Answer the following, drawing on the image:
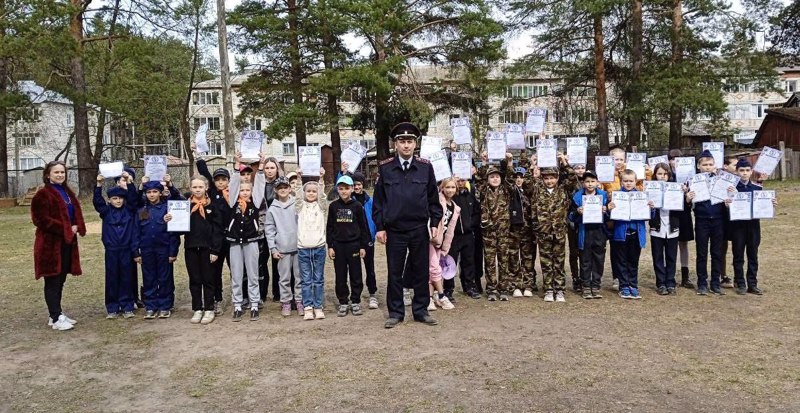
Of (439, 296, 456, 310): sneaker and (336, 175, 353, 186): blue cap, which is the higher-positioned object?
(336, 175, 353, 186): blue cap

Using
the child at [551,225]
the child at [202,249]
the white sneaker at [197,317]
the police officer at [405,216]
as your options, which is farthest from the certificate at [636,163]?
the white sneaker at [197,317]

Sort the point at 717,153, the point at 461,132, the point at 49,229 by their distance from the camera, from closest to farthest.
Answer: the point at 49,229 → the point at 461,132 → the point at 717,153

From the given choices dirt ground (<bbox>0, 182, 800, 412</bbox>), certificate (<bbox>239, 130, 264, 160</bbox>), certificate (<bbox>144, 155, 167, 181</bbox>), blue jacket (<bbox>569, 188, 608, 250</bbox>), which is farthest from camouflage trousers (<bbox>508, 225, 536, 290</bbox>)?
certificate (<bbox>144, 155, 167, 181</bbox>)

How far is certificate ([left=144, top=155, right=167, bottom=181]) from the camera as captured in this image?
7.16 m

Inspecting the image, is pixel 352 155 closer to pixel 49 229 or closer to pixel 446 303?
pixel 446 303

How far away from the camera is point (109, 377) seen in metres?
5.21

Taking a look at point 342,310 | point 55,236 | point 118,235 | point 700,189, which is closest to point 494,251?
point 342,310

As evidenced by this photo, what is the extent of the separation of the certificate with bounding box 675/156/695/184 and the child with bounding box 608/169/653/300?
78cm

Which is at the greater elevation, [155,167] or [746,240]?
[155,167]

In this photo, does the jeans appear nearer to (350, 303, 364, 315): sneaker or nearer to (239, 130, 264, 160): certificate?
(350, 303, 364, 315): sneaker

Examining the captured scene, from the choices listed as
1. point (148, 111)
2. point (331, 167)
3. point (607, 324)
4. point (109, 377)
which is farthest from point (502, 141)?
point (148, 111)

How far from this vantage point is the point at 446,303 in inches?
283

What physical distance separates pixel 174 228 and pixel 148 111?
92.1ft

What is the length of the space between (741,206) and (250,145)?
594 centimetres
